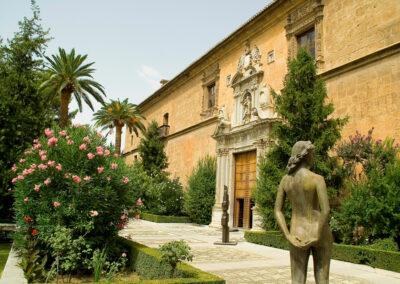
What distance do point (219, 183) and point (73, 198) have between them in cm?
1193

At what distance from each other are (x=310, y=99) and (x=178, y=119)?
53.6 feet

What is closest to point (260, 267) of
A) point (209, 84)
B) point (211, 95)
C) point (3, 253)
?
point (3, 253)

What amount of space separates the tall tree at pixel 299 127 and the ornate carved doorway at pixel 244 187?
455cm

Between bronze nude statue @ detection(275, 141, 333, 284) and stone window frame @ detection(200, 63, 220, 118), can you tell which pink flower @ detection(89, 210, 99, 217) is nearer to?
bronze nude statue @ detection(275, 141, 333, 284)

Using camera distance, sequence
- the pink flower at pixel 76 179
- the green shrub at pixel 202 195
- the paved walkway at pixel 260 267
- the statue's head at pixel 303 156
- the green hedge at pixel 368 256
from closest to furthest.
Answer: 1. the statue's head at pixel 303 156
2. the paved walkway at pixel 260 267
3. the pink flower at pixel 76 179
4. the green hedge at pixel 368 256
5. the green shrub at pixel 202 195

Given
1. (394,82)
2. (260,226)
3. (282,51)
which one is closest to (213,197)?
(260,226)

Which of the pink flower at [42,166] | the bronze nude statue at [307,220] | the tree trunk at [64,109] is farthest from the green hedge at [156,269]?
the tree trunk at [64,109]

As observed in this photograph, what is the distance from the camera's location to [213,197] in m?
19.7

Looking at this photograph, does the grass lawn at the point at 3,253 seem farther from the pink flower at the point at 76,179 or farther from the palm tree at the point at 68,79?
the palm tree at the point at 68,79

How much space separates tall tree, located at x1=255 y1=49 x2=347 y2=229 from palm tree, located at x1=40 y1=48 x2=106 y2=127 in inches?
539

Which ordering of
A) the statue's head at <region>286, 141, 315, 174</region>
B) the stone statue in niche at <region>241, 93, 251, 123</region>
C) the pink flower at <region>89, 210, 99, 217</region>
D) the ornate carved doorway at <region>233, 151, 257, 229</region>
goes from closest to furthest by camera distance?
the statue's head at <region>286, 141, 315, 174</region>
the pink flower at <region>89, 210, 99, 217</region>
the ornate carved doorway at <region>233, 151, 257, 229</region>
the stone statue in niche at <region>241, 93, 251, 123</region>

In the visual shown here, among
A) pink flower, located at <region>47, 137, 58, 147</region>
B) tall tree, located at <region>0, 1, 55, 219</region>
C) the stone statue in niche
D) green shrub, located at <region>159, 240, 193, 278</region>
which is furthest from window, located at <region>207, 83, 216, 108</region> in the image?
green shrub, located at <region>159, 240, 193, 278</region>

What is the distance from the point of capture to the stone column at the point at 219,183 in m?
18.2

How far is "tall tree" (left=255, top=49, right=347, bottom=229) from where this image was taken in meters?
11.6
